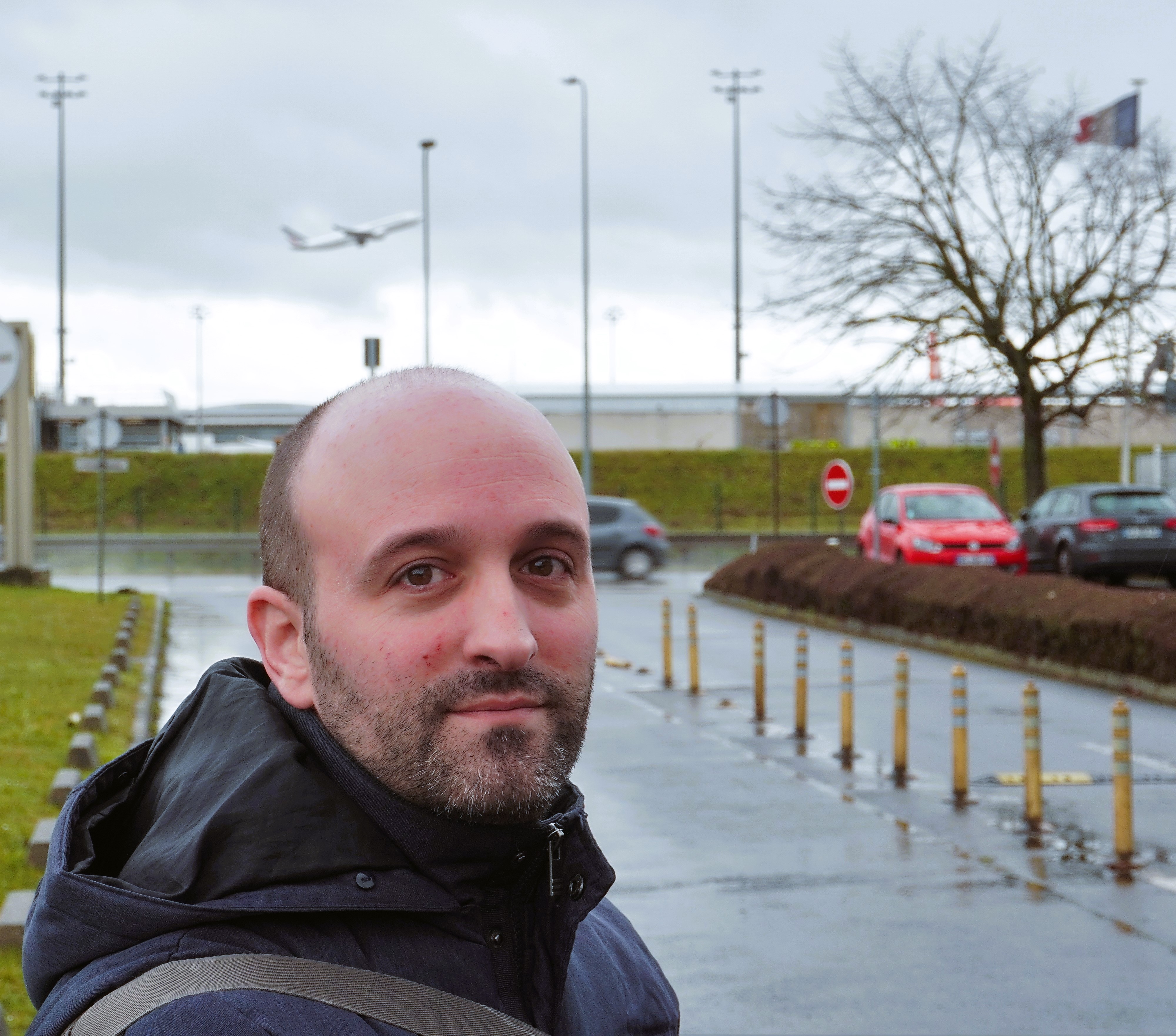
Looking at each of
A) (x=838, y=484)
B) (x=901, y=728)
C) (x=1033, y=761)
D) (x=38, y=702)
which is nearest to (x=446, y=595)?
(x=1033, y=761)

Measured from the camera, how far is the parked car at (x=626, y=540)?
31.1m

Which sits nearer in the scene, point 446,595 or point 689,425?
point 446,595

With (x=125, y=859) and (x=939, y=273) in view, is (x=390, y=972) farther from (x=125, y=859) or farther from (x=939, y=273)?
(x=939, y=273)

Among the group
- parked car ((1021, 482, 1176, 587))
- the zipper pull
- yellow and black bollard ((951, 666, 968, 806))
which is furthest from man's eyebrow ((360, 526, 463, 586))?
parked car ((1021, 482, 1176, 587))

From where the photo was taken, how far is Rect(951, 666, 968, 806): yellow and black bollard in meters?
9.59

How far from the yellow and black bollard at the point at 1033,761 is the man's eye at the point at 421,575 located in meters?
7.75

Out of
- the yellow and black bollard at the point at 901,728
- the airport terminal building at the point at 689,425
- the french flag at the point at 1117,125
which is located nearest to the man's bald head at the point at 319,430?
the yellow and black bollard at the point at 901,728

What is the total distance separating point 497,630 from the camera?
1.47 m

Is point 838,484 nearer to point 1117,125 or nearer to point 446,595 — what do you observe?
point 1117,125

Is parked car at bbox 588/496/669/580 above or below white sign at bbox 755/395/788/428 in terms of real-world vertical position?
below

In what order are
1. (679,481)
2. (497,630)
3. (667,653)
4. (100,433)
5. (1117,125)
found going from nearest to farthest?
(497,630) < (667,653) < (100,433) < (1117,125) < (679,481)

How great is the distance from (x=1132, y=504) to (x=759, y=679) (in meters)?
12.4

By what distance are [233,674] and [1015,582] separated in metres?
16.9

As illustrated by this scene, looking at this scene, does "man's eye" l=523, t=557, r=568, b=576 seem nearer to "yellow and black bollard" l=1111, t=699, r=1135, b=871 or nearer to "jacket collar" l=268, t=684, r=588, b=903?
"jacket collar" l=268, t=684, r=588, b=903
